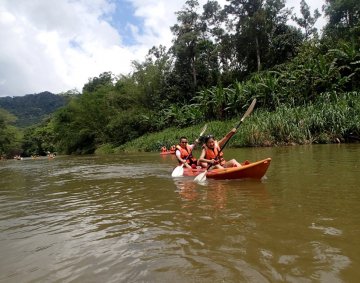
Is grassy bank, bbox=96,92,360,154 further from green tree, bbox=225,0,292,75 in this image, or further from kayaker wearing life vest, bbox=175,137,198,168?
green tree, bbox=225,0,292,75

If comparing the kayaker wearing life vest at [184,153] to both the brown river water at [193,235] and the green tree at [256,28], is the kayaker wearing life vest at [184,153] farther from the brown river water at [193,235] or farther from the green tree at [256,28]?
the green tree at [256,28]

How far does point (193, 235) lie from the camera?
338 centimetres

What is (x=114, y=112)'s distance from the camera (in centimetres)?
3603

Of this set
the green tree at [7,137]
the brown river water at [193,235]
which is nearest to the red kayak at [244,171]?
the brown river water at [193,235]

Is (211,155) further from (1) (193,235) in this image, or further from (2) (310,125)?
(2) (310,125)

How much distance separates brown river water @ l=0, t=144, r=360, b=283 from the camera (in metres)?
2.52

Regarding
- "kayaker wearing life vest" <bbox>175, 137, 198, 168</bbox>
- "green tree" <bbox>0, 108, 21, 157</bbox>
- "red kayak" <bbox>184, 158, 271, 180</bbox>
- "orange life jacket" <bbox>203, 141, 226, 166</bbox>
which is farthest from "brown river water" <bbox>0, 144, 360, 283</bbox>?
"green tree" <bbox>0, 108, 21, 157</bbox>

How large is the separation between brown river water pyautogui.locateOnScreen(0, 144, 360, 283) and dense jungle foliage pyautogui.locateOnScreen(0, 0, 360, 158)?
34.0 ft

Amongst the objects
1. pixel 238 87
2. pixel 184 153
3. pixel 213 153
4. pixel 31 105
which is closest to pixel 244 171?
pixel 213 153

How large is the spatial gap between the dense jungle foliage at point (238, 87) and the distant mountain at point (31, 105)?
97.1m

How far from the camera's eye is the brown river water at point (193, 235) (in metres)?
2.52

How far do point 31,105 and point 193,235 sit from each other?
159113 millimetres

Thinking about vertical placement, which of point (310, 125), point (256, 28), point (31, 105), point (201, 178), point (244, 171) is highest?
point (31, 105)

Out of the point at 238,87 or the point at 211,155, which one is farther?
the point at 238,87
